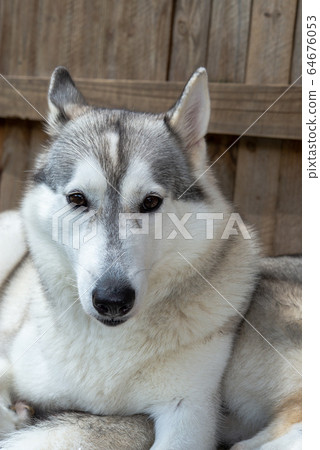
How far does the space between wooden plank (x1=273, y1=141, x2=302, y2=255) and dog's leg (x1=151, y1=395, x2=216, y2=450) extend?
1.81 meters

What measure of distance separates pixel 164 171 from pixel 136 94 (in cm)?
190

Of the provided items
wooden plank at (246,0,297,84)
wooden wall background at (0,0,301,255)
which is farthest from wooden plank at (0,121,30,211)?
wooden plank at (246,0,297,84)

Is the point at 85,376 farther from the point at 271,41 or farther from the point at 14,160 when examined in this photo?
the point at 14,160

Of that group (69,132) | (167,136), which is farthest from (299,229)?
(69,132)

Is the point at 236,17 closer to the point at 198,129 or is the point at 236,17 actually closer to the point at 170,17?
the point at 170,17

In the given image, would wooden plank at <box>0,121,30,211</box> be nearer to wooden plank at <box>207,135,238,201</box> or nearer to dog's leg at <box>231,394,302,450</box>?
wooden plank at <box>207,135,238,201</box>

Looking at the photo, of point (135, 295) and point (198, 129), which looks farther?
point (198, 129)

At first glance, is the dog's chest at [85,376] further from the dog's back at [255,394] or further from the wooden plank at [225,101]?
the wooden plank at [225,101]

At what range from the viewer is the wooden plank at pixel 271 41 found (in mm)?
4316

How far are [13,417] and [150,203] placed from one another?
1.22 metres

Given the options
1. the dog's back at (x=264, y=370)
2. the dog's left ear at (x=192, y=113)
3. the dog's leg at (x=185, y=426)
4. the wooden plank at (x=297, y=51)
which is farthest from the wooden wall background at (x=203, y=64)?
the dog's leg at (x=185, y=426)

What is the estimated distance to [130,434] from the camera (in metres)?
2.81

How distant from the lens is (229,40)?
452 cm

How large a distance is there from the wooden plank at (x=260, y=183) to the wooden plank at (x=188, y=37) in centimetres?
69
